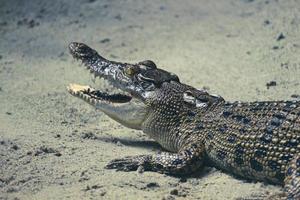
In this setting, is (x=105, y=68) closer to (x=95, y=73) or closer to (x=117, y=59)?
(x=95, y=73)

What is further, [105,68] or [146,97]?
[105,68]

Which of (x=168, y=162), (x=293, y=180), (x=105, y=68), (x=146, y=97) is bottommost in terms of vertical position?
(x=168, y=162)

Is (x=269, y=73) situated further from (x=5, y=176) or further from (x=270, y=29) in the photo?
(x=5, y=176)

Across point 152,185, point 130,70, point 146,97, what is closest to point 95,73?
point 130,70

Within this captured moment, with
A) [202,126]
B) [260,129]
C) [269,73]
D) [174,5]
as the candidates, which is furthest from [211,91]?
[174,5]

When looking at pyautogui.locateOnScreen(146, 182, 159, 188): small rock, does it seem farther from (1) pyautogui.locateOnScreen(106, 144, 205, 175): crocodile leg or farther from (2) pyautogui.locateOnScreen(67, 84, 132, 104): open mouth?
(2) pyautogui.locateOnScreen(67, 84, 132, 104): open mouth

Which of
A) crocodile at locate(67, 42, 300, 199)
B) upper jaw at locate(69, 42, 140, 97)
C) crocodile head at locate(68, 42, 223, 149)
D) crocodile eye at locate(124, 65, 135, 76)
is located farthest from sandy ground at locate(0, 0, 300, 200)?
crocodile eye at locate(124, 65, 135, 76)

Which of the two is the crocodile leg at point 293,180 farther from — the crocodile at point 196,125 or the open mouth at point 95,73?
the open mouth at point 95,73
